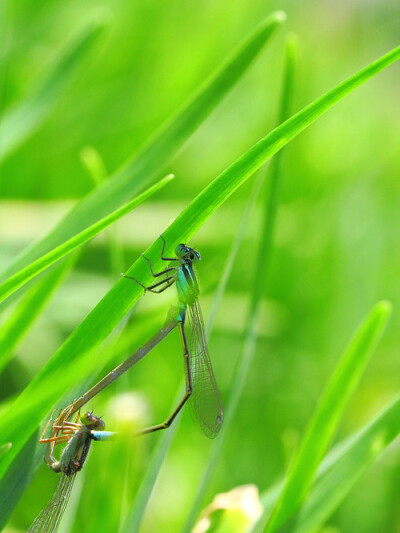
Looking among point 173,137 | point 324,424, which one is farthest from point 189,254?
point 324,424

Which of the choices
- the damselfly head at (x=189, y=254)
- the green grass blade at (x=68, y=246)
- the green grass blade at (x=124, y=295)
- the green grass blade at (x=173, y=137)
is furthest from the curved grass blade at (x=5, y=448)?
the damselfly head at (x=189, y=254)

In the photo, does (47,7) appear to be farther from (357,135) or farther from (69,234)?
(69,234)

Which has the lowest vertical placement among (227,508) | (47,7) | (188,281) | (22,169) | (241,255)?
(227,508)

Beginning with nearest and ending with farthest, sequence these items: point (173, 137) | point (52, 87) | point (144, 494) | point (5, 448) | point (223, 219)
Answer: point (5, 448) < point (144, 494) < point (173, 137) < point (52, 87) < point (223, 219)

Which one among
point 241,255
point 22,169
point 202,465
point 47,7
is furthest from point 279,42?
point 202,465

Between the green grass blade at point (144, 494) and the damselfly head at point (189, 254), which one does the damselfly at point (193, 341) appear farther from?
the green grass blade at point (144, 494)

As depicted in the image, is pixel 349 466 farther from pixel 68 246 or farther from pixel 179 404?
pixel 68 246

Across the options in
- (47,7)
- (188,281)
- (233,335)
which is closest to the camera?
(188,281)
